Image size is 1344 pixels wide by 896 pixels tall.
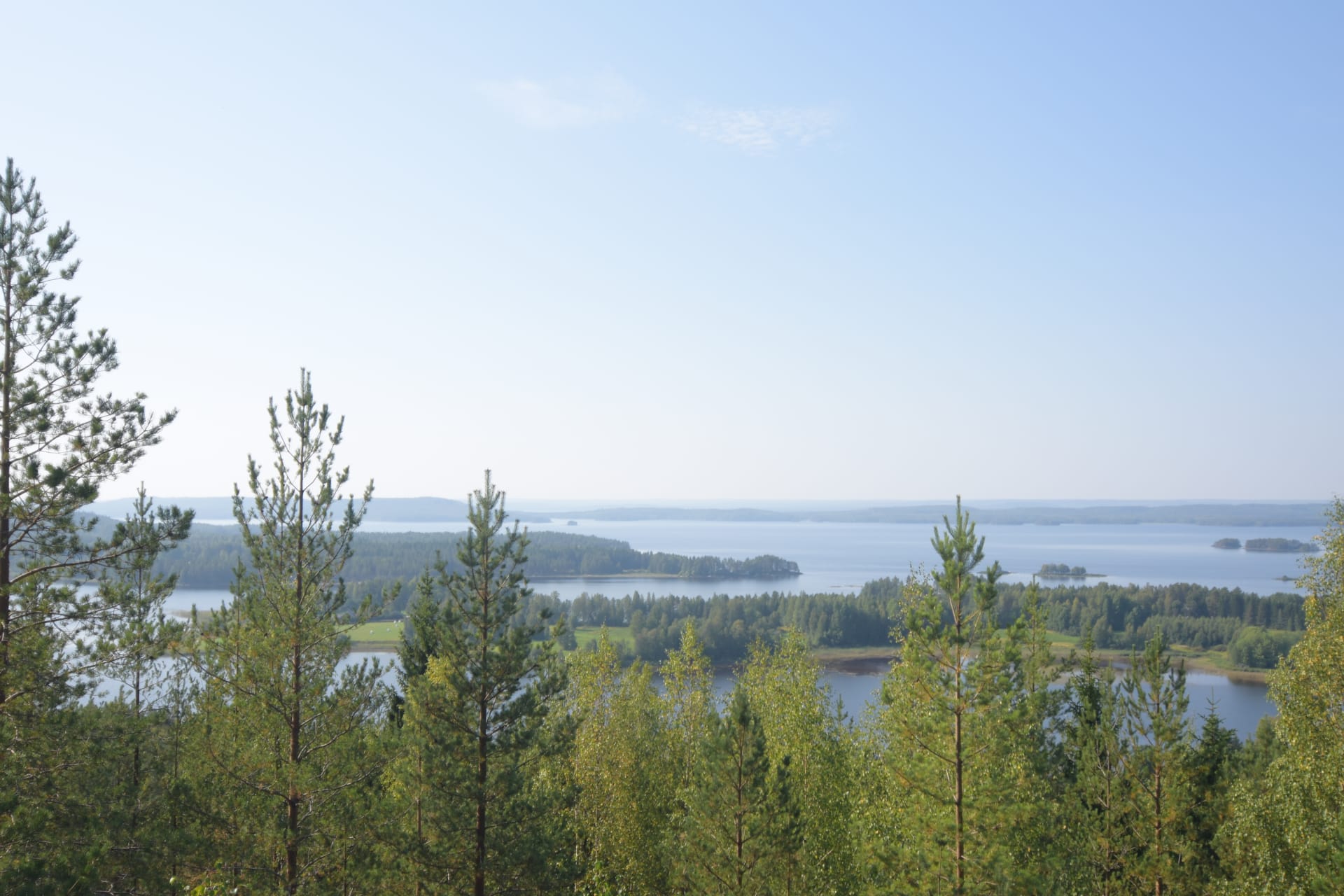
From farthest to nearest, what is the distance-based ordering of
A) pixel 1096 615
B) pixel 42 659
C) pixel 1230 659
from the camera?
pixel 1096 615, pixel 1230 659, pixel 42 659

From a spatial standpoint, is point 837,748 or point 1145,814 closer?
point 1145,814

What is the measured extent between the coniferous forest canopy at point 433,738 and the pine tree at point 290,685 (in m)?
0.04

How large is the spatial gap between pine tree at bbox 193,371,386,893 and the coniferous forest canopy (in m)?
0.04

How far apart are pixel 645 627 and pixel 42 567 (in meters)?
67.9

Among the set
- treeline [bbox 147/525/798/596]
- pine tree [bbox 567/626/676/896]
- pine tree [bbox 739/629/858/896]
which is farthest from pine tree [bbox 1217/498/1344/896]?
treeline [bbox 147/525/798/596]

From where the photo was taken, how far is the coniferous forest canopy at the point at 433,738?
28.2 feet

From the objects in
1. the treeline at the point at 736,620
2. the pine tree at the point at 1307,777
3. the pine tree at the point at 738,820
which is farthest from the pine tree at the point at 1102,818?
the treeline at the point at 736,620

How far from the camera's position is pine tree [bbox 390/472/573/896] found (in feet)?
37.3

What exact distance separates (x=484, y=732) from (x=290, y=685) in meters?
2.65

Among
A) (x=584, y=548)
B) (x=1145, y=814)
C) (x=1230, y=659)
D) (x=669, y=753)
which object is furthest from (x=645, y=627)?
(x=584, y=548)

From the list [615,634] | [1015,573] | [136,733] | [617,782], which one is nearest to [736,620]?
[615,634]

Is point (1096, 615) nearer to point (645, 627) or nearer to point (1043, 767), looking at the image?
point (645, 627)

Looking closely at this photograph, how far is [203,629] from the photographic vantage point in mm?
10453

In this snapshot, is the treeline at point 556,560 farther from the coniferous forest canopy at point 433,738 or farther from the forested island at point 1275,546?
the forested island at point 1275,546
